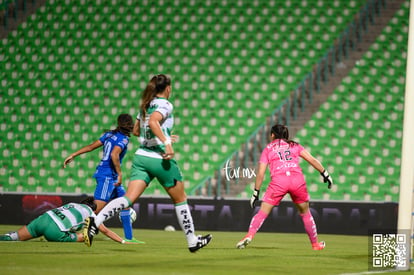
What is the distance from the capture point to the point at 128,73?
65.7 ft

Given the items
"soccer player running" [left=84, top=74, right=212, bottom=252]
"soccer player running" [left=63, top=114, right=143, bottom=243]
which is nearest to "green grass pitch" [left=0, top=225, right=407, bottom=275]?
"soccer player running" [left=84, top=74, right=212, bottom=252]

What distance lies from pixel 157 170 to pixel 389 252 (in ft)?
9.17

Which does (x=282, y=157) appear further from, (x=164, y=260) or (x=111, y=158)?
(x=164, y=260)

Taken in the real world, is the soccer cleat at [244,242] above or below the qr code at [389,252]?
below

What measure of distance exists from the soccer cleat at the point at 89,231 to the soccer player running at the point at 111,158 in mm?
2583

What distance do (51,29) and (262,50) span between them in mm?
5945

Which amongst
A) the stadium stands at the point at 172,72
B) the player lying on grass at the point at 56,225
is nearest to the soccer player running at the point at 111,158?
the player lying on grass at the point at 56,225

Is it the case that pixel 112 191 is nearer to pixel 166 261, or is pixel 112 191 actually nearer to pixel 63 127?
pixel 166 261

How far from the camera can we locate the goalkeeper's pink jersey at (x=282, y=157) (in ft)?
33.4

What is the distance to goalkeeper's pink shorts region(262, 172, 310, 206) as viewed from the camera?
1012cm

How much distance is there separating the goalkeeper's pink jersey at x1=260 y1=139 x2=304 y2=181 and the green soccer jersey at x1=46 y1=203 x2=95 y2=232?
2.51m

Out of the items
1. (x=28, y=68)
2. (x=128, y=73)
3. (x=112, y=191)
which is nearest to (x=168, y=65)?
(x=128, y=73)

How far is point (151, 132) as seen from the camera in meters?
7.78

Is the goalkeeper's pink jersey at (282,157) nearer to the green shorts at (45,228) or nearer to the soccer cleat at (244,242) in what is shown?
the soccer cleat at (244,242)
